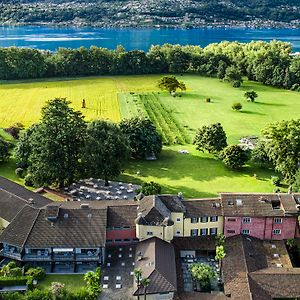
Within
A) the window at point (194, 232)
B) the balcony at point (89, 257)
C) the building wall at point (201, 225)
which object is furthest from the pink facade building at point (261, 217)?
the balcony at point (89, 257)

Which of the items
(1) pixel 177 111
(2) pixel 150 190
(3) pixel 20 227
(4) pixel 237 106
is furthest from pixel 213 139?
(3) pixel 20 227

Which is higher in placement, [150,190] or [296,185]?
[296,185]

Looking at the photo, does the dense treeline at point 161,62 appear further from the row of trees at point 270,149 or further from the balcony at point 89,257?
the balcony at point 89,257

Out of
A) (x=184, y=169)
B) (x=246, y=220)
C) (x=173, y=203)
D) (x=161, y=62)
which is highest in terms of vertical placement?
(x=173, y=203)

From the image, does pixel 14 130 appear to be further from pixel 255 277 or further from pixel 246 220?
pixel 255 277

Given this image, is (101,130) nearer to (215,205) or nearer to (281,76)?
(215,205)

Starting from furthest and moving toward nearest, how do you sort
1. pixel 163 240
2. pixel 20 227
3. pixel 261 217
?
1. pixel 261 217
2. pixel 163 240
3. pixel 20 227

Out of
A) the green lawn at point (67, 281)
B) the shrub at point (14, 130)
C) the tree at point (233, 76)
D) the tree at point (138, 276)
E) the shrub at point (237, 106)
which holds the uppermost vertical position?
the tree at point (138, 276)

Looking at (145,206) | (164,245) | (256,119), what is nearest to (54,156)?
(145,206)
